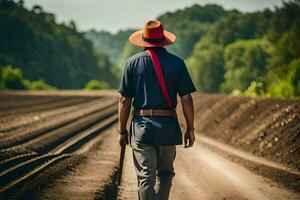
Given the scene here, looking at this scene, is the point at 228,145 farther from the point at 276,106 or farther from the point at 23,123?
the point at 23,123

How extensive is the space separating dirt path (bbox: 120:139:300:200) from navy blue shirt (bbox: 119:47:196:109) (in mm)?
3185

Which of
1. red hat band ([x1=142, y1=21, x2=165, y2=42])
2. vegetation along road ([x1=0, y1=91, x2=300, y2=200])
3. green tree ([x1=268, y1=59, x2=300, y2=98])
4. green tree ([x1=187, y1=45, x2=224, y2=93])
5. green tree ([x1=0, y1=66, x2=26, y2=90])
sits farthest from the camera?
green tree ([x1=187, y1=45, x2=224, y2=93])

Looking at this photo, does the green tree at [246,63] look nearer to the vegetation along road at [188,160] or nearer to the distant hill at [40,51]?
the distant hill at [40,51]

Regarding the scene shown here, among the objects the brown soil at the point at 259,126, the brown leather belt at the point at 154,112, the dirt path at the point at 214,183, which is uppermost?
the brown leather belt at the point at 154,112

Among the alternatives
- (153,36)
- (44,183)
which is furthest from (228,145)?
(153,36)

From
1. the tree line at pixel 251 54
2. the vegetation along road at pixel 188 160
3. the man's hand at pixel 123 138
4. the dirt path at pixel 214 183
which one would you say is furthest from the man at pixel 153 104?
the tree line at pixel 251 54

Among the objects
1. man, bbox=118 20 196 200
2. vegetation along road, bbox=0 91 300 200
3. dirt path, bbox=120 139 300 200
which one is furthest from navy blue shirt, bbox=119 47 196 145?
dirt path, bbox=120 139 300 200

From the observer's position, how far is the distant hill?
97562 millimetres

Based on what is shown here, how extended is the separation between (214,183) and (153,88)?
473cm

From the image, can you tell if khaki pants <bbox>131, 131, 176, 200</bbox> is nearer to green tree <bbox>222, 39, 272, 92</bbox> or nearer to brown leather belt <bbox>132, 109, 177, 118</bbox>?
brown leather belt <bbox>132, 109, 177, 118</bbox>

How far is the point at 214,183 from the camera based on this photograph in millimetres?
10211

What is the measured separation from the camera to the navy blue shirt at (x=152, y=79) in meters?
5.93

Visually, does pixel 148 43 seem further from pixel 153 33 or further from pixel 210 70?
pixel 210 70

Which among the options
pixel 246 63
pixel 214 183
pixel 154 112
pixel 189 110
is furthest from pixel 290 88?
pixel 246 63
